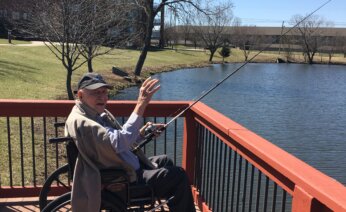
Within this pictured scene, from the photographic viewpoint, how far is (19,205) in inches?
142

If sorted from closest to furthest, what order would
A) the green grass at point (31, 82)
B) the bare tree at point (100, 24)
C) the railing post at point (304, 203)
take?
the railing post at point (304, 203) < the green grass at point (31, 82) < the bare tree at point (100, 24)

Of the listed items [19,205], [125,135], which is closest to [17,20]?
[19,205]

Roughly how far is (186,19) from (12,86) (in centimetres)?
1525

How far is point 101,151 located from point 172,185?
0.48m

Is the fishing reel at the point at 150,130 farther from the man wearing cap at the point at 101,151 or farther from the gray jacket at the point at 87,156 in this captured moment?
the gray jacket at the point at 87,156

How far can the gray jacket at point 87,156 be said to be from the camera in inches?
95.4

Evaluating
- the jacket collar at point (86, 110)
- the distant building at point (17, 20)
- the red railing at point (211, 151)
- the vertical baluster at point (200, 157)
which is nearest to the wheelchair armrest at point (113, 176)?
the jacket collar at point (86, 110)

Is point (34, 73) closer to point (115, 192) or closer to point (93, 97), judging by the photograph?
point (93, 97)

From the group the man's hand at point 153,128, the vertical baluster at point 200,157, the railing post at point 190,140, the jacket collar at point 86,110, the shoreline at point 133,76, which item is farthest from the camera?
the shoreline at point 133,76

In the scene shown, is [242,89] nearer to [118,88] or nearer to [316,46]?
[118,88]

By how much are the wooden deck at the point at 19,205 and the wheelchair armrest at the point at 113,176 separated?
131 centimetres

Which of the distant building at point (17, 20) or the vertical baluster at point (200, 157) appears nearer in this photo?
the vertical baluster at point (200, 157)

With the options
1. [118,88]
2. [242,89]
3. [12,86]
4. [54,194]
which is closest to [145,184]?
[54,194]

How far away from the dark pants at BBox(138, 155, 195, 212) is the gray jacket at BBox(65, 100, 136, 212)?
0.29 metres
